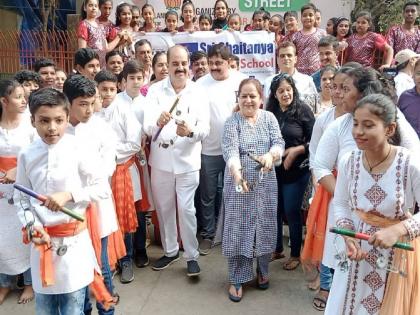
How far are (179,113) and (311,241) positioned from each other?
4.77ft

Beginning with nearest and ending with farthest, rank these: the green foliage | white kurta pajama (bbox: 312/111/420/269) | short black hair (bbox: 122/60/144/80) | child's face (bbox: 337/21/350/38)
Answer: white kurta pajama (bbox: 312/111/420/269), short black hair (bbox: 122/60/144/80), child's face (bbox: 337/21/350/38), the green foliage

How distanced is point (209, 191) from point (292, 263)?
98 centimetres

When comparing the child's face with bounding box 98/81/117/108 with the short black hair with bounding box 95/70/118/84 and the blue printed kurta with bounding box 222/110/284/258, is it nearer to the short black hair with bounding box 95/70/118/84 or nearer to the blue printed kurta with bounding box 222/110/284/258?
the short black hair with bounding box 95/70/118/84

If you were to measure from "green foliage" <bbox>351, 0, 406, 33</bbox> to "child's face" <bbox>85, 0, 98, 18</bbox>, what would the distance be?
612 centimetres

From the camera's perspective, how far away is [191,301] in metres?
3.61

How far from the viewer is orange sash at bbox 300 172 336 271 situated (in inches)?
121

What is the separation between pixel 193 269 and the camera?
12.9ft

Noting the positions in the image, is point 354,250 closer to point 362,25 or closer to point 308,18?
point 308,18

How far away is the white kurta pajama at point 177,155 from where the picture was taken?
384 cm

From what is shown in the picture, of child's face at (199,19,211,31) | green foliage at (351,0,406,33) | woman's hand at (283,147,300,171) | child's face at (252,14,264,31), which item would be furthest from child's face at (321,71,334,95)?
green foliage at (351,0,406,33)

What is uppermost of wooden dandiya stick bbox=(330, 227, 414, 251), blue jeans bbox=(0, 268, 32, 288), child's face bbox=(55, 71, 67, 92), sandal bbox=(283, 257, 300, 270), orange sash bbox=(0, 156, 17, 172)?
child's face bbox=(55, 71, 67, 92)

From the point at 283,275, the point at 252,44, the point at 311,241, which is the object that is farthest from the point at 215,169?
the point at 252,44

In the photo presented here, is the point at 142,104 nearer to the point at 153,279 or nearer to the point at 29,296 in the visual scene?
the point at 153,279

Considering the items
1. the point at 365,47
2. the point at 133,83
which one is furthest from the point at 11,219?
the point at 365,47
